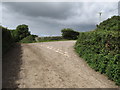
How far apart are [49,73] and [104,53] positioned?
314cm

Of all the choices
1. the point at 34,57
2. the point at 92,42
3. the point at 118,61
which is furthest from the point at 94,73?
the point at 34,57

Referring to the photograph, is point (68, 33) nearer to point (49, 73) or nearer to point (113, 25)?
point (113, 25)

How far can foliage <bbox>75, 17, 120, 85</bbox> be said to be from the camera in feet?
20.9

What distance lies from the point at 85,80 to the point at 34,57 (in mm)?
3578

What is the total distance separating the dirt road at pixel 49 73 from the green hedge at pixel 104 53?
0.36 metres

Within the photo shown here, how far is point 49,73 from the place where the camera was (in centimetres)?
650

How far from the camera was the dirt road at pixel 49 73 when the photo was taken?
220 inches

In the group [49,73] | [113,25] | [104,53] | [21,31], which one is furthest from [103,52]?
[21,31]

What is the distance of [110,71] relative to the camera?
253 inches

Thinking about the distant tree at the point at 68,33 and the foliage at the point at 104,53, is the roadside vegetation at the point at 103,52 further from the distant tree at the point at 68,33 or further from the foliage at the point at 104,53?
the distant tree at the point at 68,33

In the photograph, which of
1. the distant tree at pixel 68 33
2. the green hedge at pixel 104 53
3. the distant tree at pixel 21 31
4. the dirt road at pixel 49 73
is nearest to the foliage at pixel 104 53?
the green hedge at pixel 104 53

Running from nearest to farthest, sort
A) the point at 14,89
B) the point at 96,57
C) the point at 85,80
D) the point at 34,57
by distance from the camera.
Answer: the point at 14,89
the point at 85,80
the point at 96,57
the point at 34,57

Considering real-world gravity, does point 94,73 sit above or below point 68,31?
below

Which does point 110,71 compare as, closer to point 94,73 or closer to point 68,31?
point 94,73
